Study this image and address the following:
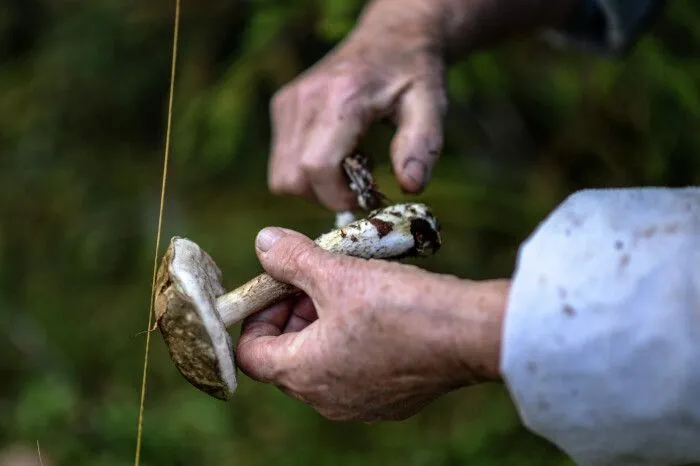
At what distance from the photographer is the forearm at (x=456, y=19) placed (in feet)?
6.32

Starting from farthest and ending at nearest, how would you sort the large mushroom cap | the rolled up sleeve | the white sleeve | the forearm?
the rolled up sleeve, the forearm, the large mushroom cap, the white sleeve

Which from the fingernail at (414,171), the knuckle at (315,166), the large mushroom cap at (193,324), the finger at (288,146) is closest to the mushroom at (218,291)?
the large mushroom cap at (193,324)

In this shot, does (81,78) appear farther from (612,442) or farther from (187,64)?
(612,442)

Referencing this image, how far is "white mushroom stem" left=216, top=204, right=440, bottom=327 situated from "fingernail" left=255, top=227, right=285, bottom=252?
6cm

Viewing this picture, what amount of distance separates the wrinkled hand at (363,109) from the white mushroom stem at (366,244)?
202 millimetres

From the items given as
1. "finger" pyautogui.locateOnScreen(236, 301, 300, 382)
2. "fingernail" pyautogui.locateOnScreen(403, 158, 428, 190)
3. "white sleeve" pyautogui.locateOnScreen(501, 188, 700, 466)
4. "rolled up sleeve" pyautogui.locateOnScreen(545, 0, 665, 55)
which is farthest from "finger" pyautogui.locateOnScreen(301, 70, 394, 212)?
"rolled up sleeve" pyautogui.locateOnScreen(545, 0, 665, 55)

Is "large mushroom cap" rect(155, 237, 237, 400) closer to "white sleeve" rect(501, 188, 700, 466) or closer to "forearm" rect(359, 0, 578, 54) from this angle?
"white sleeve" rect(501, 188, 700, 466)

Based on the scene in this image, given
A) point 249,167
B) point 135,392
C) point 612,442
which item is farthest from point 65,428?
point 612,442

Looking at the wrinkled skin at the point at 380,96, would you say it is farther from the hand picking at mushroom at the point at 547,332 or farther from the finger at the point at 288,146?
the hand picking at mushroom at the point at 547,332

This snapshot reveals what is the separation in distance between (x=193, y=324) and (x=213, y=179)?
225 centimetres

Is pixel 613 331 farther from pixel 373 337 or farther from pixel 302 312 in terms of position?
pixel 302 312

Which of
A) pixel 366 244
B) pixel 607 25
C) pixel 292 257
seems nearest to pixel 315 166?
pixel 366 244

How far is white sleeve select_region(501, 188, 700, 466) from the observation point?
98cm

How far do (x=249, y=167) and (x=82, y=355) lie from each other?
1.05 meters
